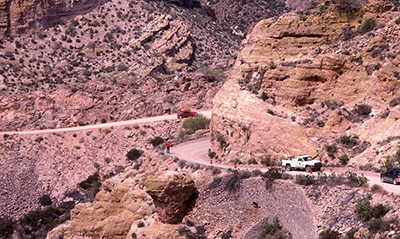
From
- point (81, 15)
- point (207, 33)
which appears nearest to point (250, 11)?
point (207, 33)

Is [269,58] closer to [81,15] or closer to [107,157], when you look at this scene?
[107,157]

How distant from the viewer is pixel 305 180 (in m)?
28.8

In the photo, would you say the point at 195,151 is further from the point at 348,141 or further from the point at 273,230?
the point at 273,230

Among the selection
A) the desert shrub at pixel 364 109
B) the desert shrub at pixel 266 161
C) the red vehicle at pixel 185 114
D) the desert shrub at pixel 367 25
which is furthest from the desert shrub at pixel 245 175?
the red vehicle at pixel 185 114


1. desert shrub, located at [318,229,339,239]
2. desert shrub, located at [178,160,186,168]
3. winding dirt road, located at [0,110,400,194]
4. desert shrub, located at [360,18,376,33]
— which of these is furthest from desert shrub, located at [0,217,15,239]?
desert shrub, located at [318,229,339,239]

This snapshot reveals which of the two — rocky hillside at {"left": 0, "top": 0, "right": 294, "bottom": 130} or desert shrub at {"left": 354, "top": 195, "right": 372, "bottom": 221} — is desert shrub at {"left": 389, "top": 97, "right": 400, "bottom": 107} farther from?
rocky hillside at {"left": 0, "top": 0, "right": 294, "bottom": 130}

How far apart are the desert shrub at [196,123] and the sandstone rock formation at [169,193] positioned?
25.8 metres

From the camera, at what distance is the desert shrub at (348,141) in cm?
3291

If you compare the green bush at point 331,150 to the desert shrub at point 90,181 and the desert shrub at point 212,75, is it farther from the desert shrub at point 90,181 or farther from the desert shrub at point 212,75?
the desert shrub at point 212,75

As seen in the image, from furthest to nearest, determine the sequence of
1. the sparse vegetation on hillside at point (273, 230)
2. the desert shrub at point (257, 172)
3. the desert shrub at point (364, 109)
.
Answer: the desert shrub at point (364, 109) < the desert shrub at point (257, 172) < the sparse vegetation on hillside at point (273, 230)

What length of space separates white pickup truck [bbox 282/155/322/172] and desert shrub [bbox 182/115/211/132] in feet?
88.3

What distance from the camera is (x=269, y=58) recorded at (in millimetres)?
39688

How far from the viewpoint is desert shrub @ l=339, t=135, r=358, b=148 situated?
32.9 m

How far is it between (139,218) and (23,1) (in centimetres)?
5814
